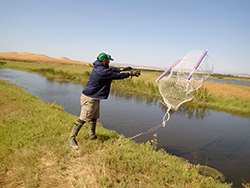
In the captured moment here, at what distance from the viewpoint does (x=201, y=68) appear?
14.4 feet

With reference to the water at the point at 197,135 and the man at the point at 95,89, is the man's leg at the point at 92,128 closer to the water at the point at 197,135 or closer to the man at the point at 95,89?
the man at the point at 95,89

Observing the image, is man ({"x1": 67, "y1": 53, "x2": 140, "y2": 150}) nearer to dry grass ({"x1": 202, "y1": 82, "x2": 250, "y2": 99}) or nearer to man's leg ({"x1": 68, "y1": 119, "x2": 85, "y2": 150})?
man's leg ({"x1": 68, "y1": 119, "x2": 85, "y2": 150})

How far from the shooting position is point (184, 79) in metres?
4.68

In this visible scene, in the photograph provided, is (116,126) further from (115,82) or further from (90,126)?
(115,82)

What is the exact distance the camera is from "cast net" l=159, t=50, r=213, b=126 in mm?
4328

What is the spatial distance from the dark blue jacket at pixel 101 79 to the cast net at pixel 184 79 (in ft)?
4.87

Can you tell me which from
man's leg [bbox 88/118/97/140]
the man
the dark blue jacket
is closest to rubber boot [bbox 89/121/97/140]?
man's leg [bbox 88/118/97/140]

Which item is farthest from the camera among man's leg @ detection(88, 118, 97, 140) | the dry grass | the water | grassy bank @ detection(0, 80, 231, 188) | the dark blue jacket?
the dry grass

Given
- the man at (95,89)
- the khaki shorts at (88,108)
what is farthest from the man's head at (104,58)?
the khaki shorts at (88,108)

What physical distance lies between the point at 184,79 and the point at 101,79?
2320mm

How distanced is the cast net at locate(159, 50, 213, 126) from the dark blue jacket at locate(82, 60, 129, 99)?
4.87ft

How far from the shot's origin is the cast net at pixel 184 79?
14.2ft

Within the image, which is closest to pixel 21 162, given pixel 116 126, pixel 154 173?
pixel 154 173

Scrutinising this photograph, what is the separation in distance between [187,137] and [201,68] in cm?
411
